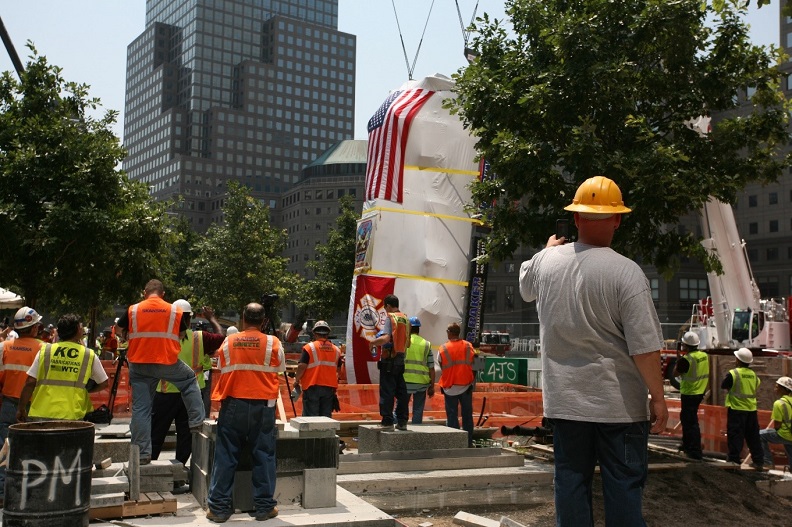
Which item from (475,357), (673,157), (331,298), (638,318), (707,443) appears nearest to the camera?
(638,318)

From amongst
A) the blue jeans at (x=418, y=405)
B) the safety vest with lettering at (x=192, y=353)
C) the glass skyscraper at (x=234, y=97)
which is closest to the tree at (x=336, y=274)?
the blue jeans at (x=418, y=405)

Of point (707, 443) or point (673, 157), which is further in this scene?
point (707, 443)

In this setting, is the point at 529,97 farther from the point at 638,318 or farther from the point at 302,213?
the point at 302,213

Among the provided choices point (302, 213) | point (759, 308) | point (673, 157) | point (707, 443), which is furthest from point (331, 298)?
point (302, 213)

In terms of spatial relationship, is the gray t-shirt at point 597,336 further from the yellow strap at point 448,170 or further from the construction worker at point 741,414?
the yellow strap at point 448,170

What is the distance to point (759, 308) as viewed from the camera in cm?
2294

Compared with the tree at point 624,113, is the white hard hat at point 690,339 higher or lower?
lower

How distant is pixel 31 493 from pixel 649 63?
1045 cm

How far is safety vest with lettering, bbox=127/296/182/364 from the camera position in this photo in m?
7.94

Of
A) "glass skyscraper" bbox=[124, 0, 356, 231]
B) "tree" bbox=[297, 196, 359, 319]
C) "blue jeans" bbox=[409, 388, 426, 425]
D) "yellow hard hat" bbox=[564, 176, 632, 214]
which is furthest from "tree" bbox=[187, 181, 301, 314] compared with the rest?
"glass skyscraper" bbox=[124, 0, 356, 231]

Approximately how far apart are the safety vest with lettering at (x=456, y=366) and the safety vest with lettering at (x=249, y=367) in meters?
5.13

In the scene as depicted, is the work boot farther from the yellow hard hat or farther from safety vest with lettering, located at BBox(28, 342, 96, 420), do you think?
the yellow hard hat

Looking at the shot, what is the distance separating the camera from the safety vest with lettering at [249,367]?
282 inches

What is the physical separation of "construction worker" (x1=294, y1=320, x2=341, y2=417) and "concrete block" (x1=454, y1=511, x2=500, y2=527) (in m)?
4.01
